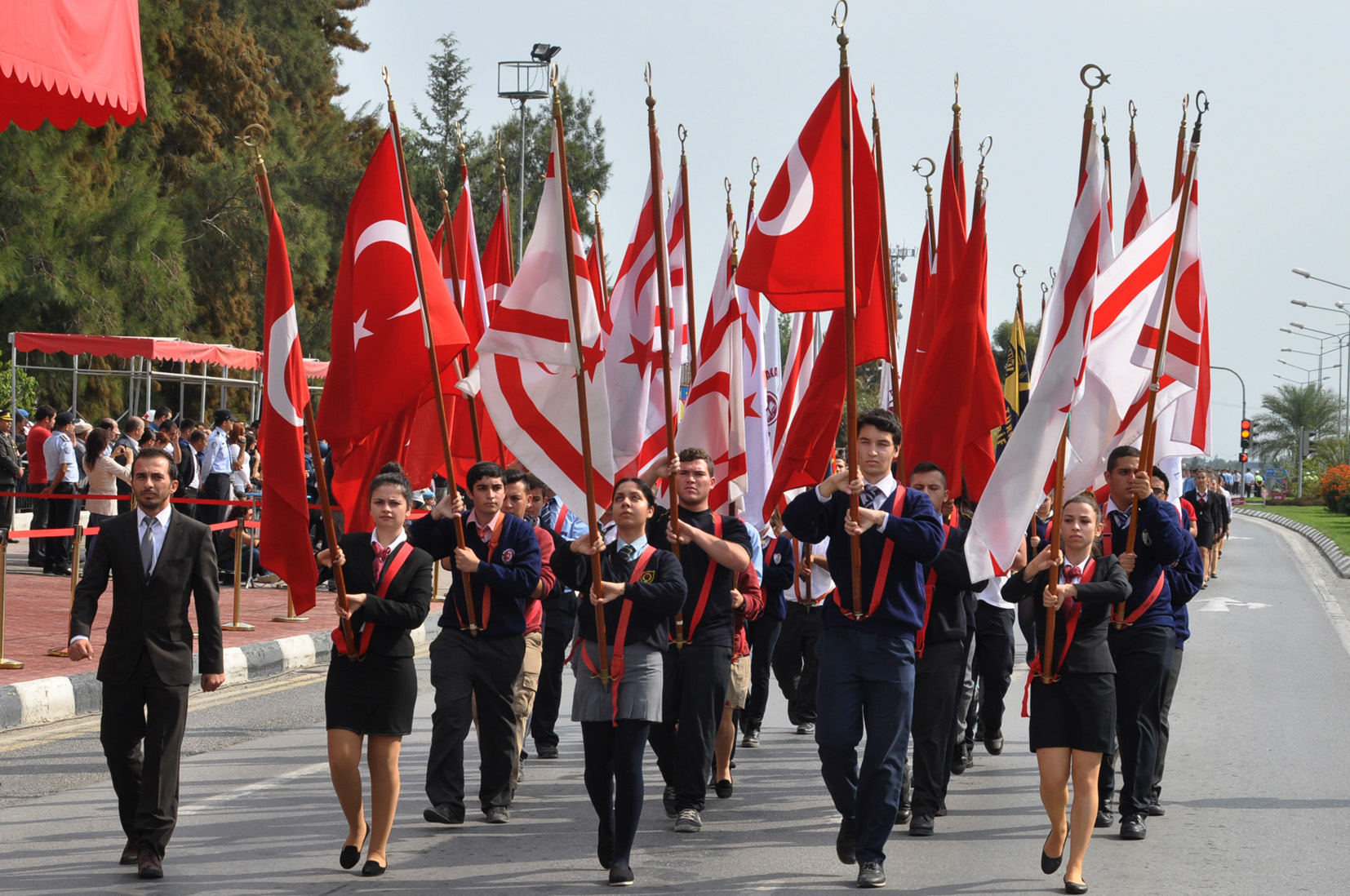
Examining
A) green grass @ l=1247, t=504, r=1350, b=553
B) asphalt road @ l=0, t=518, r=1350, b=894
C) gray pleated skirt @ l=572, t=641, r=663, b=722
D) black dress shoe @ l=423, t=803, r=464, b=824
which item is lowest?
green grass @ l=1247, t=504, r=1350, b=553

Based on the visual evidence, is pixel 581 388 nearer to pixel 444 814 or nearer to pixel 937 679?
A: pixel 444 814

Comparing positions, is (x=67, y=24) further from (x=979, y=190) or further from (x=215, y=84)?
(x=215, y=84)

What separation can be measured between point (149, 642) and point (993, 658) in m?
5.20

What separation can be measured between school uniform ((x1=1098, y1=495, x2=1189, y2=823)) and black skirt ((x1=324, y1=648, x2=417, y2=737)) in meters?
3.32

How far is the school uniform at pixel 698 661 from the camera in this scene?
732cm

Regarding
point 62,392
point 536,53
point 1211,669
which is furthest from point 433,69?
point 1211,669

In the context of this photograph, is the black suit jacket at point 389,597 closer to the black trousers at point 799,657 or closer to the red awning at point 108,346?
the black trousers at point 799,657

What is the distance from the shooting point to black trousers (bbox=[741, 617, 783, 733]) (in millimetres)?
9328

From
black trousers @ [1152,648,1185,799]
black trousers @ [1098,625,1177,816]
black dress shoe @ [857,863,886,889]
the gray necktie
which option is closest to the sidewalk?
the gray necktie

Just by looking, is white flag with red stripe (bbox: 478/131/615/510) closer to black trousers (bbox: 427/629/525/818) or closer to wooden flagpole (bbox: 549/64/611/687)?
wooden flagpole (bbox: 549/64/611/687)

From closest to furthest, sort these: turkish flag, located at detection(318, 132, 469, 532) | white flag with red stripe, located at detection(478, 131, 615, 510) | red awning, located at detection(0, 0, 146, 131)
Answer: red awning, located at detection(0, 0, 146, 131) < white flag with red stripe, located at detection(478, 131, 615, 510) < turkish flag, located at detection(318, 132, 469, 532)

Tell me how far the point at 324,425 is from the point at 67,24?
7.57 feet

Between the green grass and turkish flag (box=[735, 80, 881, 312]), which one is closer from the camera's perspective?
turkish flag (box=[735, 80, 881, 312])

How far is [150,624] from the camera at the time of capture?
6461 mm
